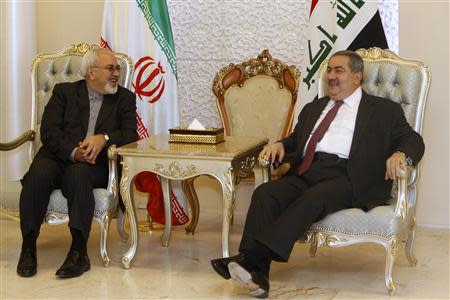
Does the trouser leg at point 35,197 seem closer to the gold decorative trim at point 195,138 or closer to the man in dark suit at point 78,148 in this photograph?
the man in dark suit at point 78,148

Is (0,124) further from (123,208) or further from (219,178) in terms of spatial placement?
(219,178)

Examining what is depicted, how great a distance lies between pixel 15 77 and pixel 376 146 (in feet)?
9.93

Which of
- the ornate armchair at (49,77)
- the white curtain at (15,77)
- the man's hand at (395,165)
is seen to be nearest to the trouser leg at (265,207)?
the man's hand at (395,165)

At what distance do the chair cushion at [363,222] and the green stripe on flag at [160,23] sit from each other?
186cm

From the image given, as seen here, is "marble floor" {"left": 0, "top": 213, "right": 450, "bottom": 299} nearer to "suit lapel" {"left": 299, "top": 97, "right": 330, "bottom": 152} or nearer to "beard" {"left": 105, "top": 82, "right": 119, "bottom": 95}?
"suit lapel" {"left": 299, "top": 97, "right": 330, "bottom": 152}

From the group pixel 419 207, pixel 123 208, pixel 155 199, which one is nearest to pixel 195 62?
pixel 155 199

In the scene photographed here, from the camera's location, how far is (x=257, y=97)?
570cm

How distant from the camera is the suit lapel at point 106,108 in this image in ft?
16.2

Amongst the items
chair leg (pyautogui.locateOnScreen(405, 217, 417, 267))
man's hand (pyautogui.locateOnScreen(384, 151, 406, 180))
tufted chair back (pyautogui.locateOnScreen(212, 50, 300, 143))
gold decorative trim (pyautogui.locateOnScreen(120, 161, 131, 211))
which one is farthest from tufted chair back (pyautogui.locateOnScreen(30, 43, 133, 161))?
chair leg (pyautogui.locateOnScreen(405, 217, 417, 267))

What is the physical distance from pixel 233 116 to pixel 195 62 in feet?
2.08

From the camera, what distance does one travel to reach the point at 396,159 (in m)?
4.17

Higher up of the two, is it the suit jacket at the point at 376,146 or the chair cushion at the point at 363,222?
the suit jacket at the point at 376,146

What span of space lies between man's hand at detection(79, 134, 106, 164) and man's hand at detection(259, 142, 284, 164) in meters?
0.95

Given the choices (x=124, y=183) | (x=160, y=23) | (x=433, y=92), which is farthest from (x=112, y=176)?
(x=433, y=92)
